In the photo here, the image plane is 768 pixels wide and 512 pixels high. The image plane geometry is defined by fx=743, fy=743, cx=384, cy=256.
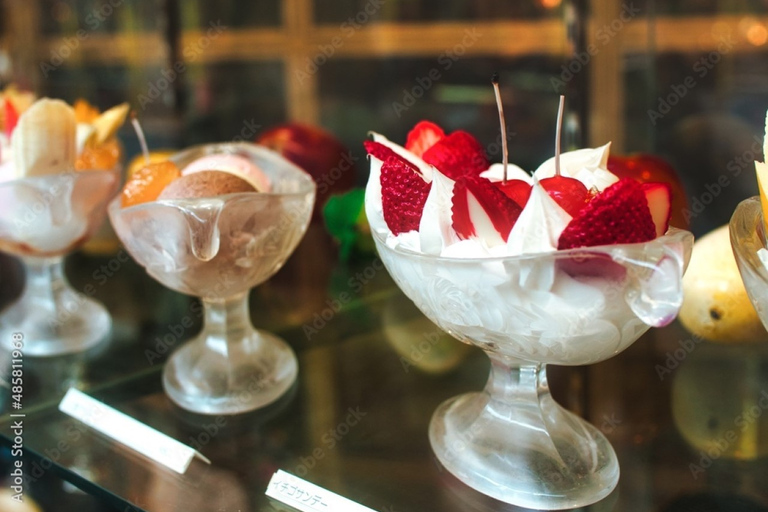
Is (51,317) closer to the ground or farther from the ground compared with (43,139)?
closer to the ground

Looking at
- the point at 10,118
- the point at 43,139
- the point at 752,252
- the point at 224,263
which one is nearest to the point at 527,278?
the point at 752,252

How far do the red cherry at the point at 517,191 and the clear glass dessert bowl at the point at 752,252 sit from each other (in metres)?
0.14

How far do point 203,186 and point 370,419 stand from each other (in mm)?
238

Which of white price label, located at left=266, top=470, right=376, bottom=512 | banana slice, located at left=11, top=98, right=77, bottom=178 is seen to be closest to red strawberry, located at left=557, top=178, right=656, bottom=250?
white price label, located at left=266, top=470, right=376, bottom=512

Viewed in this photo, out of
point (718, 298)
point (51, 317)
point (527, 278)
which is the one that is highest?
point (527, 278)

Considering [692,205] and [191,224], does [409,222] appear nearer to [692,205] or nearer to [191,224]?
[191,224]

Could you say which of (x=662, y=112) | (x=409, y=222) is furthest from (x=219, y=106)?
(x=409, y=222)

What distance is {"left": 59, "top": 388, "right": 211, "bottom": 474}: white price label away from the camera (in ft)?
1.84

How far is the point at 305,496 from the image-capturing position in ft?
1.67

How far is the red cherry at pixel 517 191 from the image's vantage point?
0.47 metres

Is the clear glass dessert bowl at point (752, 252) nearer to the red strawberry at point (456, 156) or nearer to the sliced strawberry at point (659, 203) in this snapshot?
the sliced strawberry at point (659, 203)

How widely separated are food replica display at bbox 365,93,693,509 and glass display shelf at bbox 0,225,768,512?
0.09 feet

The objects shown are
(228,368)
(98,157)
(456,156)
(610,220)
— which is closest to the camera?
(610,220)

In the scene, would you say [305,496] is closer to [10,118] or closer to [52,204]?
[52,204]
